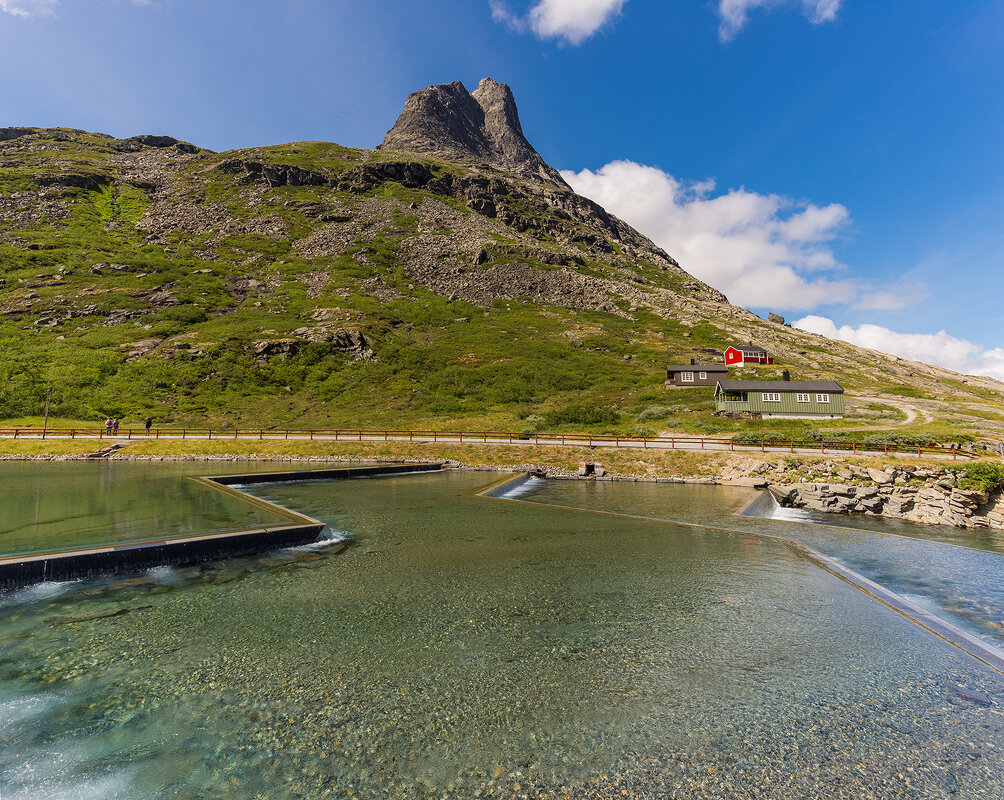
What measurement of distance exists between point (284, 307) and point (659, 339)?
94195 millimetres

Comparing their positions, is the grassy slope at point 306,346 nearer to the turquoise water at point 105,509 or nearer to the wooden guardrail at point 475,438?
the wooden guardrail at point 475,438

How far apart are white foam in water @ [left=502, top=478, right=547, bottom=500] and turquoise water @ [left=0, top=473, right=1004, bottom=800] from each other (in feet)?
54.9

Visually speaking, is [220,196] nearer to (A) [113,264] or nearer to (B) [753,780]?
(A) [113,264]

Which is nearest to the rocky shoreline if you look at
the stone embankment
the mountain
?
the stone embankment

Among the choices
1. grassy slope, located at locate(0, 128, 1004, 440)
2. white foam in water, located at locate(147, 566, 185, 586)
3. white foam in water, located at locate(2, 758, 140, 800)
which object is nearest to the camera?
white foam in water, located at locate(2, 758, 140, 800)

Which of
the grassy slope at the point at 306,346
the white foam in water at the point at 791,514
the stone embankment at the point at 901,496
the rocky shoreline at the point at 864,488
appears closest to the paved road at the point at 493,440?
the rocky shoreline at the point at 864,488

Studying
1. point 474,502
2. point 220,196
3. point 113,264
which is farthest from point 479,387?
point 220,196

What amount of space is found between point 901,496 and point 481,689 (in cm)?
3149

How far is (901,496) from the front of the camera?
27.8 m

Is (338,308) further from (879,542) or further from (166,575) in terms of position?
(879,542)

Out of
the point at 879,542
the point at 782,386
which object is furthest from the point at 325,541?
the point at 782,386

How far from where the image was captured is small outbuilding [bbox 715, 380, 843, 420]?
67625 mm

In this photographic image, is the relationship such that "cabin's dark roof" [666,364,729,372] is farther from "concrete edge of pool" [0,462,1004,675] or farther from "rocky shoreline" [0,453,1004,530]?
"concrete edge of pool" [0,462,1004,675]

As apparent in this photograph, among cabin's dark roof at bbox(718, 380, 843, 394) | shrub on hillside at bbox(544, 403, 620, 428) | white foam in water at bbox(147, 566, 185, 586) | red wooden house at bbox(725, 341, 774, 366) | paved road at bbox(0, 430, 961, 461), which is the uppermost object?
red wooden house at bbox(725, 341, 774, 366)
